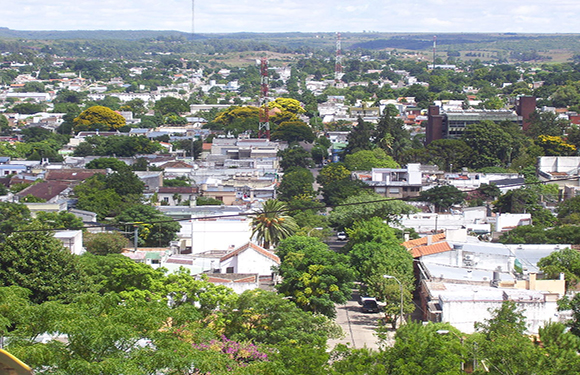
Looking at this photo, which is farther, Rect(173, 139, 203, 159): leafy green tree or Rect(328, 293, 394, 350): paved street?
Rect(173, 139, 203, 159): leafy green tree

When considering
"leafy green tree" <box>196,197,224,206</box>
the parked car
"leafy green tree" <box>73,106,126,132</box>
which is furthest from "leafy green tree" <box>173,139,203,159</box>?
the parked car

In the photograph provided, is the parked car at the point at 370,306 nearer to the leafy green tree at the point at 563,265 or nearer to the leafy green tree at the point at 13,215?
the leafy green tree at the point at 563,265

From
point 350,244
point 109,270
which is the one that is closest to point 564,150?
point 350,244

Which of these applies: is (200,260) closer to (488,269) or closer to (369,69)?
(488,269)

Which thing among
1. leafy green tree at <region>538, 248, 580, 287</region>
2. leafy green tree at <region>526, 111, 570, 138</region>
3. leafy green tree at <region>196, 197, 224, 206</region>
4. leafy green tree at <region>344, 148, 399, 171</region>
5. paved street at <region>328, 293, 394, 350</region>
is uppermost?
leafy green tree at <region>526, 111, 570, 138</region>

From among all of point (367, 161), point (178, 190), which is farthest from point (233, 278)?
point (367, 161)

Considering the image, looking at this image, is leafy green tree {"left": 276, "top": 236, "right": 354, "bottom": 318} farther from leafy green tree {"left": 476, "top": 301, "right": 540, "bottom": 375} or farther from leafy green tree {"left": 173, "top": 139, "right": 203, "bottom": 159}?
leafy green tree {"left": 173, "top": 139, "right": 203, "bottom": 159}

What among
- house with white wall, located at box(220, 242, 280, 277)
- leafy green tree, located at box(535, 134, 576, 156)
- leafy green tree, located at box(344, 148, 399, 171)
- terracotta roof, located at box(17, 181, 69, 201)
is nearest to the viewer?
house with white wall, located at box(220, 242, 280, 277)
